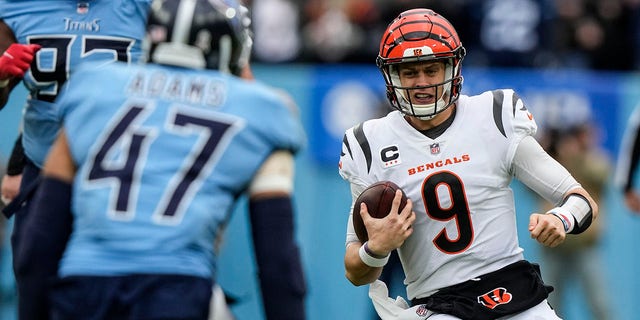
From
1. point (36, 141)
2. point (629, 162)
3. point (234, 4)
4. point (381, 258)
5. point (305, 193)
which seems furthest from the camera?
point (305, 193)

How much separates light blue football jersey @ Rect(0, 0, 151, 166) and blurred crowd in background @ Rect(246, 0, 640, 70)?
6.68m

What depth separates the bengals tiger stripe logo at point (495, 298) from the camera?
177 inches

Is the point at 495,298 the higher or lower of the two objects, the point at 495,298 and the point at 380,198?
the lower

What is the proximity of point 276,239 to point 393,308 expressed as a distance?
1485 mm

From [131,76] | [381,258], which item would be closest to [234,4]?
[131,76]

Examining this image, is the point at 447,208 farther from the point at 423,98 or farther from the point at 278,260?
the point at 278,260

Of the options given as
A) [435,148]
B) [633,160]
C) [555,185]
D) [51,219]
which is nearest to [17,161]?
[435,148]

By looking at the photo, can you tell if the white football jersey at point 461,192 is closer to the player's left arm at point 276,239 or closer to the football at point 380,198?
the football at point 380,198

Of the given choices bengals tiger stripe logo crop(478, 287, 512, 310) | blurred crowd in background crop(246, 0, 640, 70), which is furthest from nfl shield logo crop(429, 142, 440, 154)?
blurred crowd in background crop(246, 0, 640, 70)

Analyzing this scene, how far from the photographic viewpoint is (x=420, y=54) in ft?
15.3

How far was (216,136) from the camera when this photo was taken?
11.1ft

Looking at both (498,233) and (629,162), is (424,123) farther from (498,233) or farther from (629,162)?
(629,162)

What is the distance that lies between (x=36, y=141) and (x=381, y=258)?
66.9 inches

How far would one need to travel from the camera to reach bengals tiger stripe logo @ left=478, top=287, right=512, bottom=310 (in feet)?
14.8
